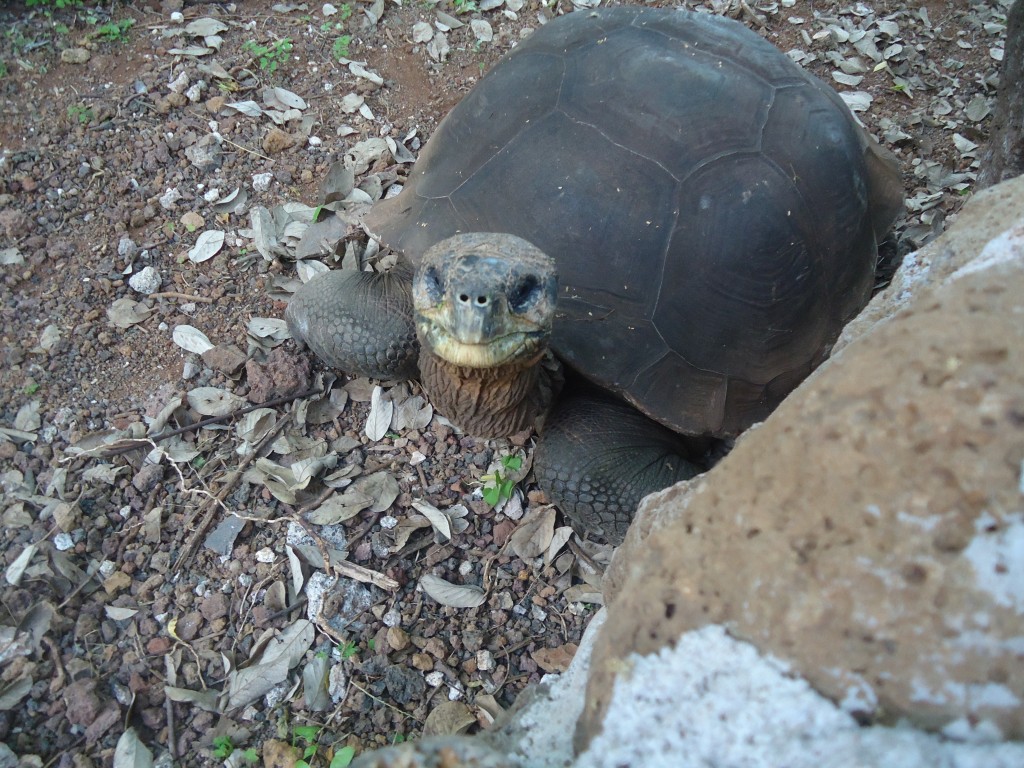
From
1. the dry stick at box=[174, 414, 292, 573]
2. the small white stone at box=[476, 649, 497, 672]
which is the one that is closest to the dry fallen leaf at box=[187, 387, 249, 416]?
the dry stick at box=[174, 414, 292, 573]

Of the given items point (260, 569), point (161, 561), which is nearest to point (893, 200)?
point (260, 569)

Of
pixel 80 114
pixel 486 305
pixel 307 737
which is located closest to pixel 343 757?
pixel 307 737

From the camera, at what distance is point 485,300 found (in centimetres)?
160

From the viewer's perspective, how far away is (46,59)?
3443 millimetres

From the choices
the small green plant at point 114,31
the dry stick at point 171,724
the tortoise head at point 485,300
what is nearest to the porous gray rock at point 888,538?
the tortoise head at point 485,300

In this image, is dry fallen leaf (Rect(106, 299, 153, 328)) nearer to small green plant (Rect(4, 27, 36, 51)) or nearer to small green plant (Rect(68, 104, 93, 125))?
small green plant (Rect(68, 104, 93, 125))

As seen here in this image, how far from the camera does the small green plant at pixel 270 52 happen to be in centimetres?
361

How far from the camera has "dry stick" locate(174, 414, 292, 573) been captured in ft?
7.61

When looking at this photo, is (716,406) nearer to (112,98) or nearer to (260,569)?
(260,569)

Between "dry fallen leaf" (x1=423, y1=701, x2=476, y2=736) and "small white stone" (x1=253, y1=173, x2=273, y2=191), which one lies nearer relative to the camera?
"dry fallen leaf" (x1=423, y1=701, x2=476, y2=736)

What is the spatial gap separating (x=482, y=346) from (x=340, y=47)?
271cm

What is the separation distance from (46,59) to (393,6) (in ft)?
5.57

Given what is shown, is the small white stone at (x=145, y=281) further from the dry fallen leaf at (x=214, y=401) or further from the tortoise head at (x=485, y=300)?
the tortoise head at (x=485, y=300)

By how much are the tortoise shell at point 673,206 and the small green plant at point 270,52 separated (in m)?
1.72
